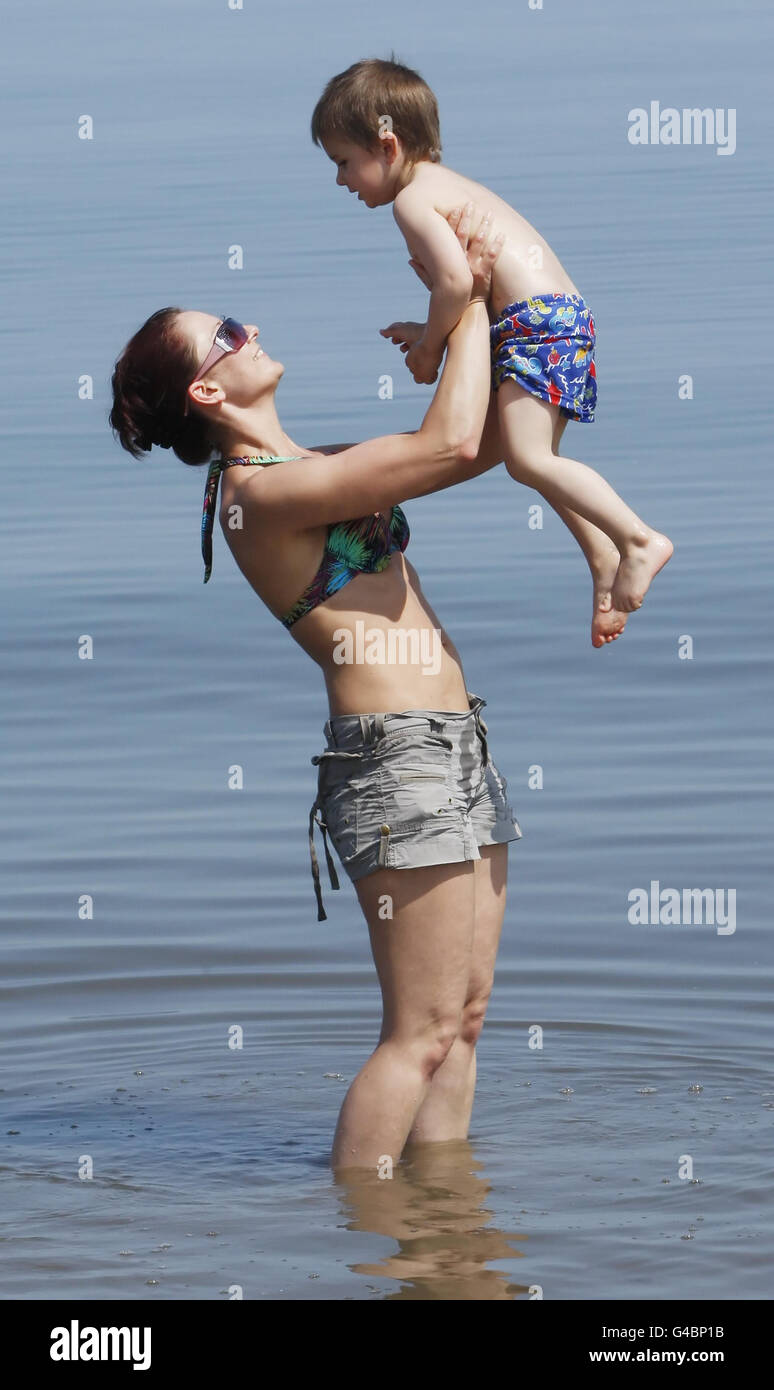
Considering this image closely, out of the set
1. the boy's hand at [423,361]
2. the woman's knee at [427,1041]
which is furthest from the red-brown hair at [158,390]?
the woman's knee at [427,1041]

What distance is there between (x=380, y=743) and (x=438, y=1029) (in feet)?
2.12

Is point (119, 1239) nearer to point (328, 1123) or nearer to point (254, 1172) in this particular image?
point (254, 1172)

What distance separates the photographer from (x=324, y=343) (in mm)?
16875

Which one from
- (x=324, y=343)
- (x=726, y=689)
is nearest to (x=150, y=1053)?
(x=726, y=689)

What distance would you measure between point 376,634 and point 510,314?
0.86m

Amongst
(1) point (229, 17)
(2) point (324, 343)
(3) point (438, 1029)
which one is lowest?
(3) point (438, 1029)

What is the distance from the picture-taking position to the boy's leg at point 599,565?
5117mm

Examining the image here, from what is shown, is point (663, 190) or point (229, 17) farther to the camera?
point (229, 17)

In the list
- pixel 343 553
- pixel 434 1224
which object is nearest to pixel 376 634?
pixel 343 553

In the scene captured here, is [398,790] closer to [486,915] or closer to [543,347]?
[486,915]

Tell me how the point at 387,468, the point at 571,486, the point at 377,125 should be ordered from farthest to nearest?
the point at 571,486
the point at 377,125
the point at 387,468

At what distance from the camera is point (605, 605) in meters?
5.14

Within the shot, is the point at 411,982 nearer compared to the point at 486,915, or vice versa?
the point at 411,982

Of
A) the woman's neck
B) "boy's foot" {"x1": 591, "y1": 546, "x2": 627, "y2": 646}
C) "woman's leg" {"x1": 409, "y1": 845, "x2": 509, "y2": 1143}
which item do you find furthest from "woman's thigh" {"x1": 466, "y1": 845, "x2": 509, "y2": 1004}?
the woman's neck
